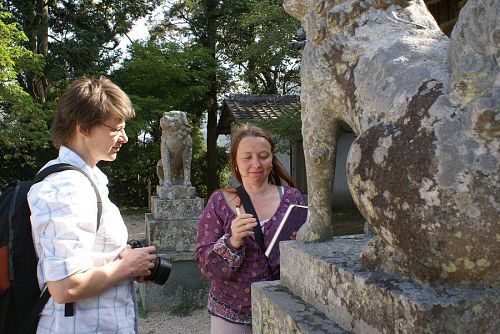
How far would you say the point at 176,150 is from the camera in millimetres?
6461

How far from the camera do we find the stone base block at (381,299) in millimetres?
853

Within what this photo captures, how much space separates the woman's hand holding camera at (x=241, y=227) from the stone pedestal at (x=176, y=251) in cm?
415

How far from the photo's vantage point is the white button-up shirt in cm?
135

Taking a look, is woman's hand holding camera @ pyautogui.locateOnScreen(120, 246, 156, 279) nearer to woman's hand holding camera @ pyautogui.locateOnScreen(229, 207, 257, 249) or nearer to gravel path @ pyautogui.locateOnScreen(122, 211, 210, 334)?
woman's hand holding camera @ pyautogui.locateOnScreen(229, 207, 257, 249)

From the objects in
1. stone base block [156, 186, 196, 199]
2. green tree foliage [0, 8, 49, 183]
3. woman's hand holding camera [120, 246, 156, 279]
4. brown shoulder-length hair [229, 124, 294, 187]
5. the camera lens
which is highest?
green tree foliage [0, 8, 49, 183]

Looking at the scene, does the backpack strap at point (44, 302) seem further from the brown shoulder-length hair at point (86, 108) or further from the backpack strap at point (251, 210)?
the backpack strap at point (251, 210)

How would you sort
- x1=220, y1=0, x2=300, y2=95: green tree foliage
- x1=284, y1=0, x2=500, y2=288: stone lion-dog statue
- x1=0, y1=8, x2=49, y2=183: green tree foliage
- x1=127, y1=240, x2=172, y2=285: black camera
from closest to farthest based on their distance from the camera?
x1=284, y1=0, x2=500, y2=288: stone lion-dog statue
x1=127, y1=240, x2=172, y2=285: black camera
x1=0, y1=8, x2=49, y2=183: green tree foliage
x1=220, y1=0, x2=300, y2=95: green tree foliage

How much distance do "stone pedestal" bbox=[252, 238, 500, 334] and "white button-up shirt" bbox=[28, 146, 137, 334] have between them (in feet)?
1.56

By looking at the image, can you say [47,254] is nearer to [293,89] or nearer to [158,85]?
[158,85]

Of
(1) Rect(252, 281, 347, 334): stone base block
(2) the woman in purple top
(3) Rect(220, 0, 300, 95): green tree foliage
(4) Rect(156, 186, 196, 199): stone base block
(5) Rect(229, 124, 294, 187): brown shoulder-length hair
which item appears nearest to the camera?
(1) Rect(252, 281, 347, 334): stone base block

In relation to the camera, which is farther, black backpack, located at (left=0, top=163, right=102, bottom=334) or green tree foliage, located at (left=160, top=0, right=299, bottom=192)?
green tree foliage, located at (left=160, top=0, right=299, bottom=192)

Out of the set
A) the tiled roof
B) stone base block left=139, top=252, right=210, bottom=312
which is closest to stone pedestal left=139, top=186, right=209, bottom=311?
stone base block left=139, top=252, right=210, bottom=312

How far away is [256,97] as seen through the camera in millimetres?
13633

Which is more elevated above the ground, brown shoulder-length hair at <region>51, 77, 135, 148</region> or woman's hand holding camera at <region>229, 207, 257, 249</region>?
brown shoulder-length hair at <region>51, 77, 135, 148</region>
